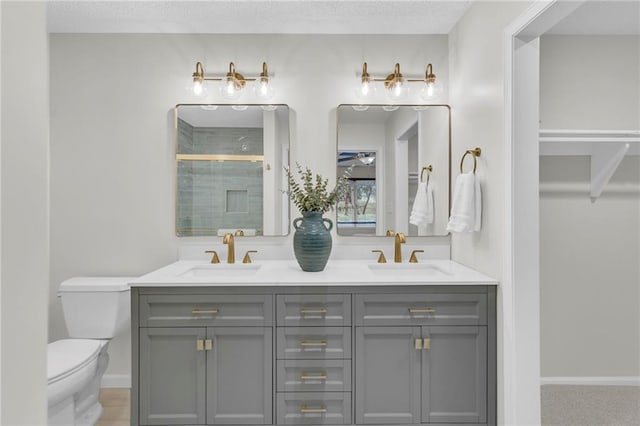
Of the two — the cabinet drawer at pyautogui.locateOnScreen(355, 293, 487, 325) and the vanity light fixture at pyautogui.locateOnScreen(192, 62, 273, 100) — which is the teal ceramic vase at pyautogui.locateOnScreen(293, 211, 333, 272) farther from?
the vanity light fixture at pyautogui.locateOnScreen(192, 62, 273, 100)

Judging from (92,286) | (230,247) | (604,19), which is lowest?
→ (92,286)

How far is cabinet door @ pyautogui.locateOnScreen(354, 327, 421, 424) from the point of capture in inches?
75.7

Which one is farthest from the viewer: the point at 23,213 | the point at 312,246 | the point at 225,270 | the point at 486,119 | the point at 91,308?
the point at 225,270

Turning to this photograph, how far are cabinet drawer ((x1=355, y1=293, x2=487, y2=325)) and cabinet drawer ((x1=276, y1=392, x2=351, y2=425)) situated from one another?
0.39 meters

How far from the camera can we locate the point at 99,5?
7.42 ft

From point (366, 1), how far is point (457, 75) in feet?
2.35

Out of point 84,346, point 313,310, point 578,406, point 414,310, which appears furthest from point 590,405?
point 84,346

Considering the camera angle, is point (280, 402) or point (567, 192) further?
point (567, 192)

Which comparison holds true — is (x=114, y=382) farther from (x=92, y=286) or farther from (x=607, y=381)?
(x=607, y=381)

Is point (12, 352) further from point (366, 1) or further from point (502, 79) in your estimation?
point (366, 1)

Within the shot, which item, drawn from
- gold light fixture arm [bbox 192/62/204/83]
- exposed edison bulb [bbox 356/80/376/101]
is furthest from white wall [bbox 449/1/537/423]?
gold light fixture arm [bbox 192/62/204/83]

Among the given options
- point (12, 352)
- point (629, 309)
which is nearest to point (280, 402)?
point (12, 352)

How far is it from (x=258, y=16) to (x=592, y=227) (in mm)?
2491

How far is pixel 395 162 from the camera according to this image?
8.42 feet
